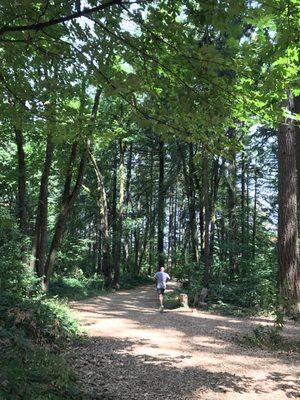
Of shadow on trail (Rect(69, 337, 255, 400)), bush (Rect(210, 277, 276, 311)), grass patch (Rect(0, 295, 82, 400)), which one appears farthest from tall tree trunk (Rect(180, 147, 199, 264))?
shadow on trail (Rect(69, 337, 255, 400))

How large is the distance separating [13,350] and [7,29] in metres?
3.96

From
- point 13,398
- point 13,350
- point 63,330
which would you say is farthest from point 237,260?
point 13,398

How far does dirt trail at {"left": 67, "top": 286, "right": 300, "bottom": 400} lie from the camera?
21.0 feet

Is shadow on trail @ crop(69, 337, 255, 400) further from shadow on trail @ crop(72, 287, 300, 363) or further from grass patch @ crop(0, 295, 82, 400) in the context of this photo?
shadow on trail @ crop(72, 287, 300, 363)

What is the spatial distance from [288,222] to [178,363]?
7.42m

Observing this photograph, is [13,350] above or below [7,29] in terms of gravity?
below

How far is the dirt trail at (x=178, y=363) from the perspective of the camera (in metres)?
6.39

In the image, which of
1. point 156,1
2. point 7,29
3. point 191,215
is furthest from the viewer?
Result: point 191,215

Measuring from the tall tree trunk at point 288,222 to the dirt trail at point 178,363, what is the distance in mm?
1747

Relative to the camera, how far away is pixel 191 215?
25.9 metres

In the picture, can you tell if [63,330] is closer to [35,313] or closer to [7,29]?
[35,313]

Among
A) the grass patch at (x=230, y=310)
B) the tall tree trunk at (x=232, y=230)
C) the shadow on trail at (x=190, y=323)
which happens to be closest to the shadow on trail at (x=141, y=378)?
the shadow on trail at (x=190, y=323)

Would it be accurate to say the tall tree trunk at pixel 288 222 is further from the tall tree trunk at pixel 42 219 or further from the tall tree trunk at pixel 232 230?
the tall tree trunk at pixel 42 219

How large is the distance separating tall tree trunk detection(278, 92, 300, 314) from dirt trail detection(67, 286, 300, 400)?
175 centimetres
